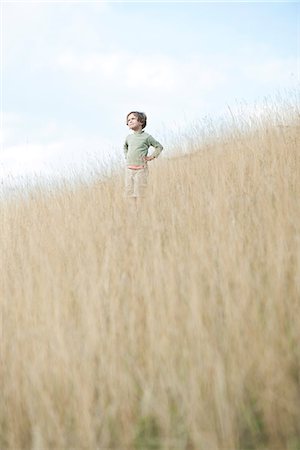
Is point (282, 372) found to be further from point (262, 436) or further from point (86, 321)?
point (86, 321)

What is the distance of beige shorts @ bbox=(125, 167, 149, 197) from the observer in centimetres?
528

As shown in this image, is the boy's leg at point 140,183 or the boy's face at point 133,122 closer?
the boy's leg at point 140,183

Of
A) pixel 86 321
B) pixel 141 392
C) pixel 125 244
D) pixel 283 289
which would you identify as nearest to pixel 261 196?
pixel 125 244

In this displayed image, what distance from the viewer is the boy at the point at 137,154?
5.32 meters

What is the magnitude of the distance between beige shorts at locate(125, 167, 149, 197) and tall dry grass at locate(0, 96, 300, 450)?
1.54 metres

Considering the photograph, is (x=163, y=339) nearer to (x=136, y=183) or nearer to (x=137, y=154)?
(x=136, y=183)

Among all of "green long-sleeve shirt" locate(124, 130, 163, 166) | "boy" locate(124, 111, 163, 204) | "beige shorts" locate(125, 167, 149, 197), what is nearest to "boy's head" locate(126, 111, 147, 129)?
"boy" locate(124, 111, 163, 204)

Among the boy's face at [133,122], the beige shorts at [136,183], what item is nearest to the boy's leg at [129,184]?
the beige shorts at [136,183]

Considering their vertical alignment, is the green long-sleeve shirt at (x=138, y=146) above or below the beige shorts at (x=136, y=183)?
above

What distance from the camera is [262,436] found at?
1.91 meters

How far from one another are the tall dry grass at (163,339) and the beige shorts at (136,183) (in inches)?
60.8

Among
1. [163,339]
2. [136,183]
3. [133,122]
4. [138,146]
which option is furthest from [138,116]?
[163,339]

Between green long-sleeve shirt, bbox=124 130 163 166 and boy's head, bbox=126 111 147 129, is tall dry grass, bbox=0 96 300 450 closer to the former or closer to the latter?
green long-sleeve shirt, bbox=124 130 163 166

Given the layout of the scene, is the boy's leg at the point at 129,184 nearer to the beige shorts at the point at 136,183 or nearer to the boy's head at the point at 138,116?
the beige shorts at the point at 136,183
